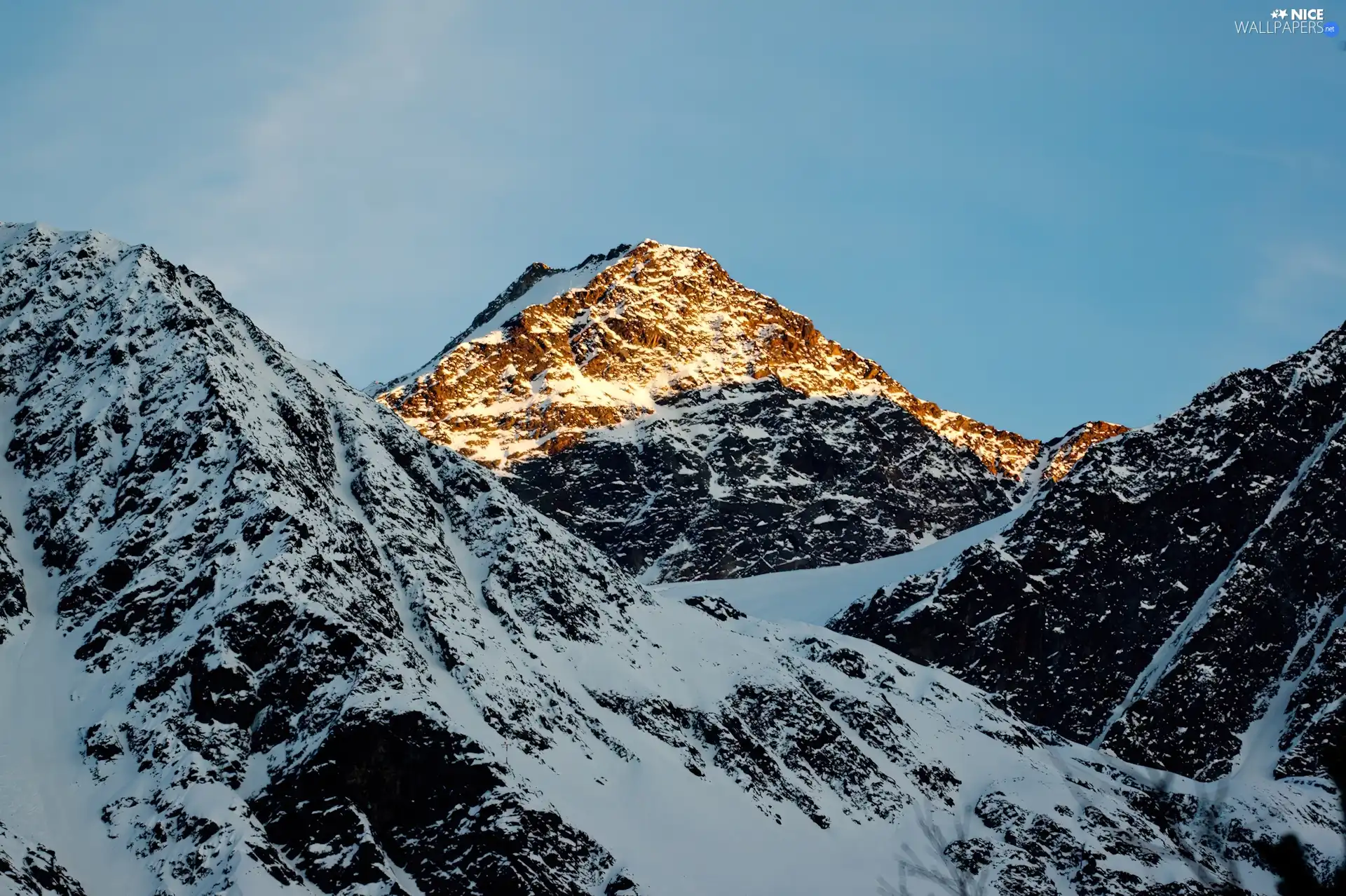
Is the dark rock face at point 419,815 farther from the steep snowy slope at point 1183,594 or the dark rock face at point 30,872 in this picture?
the steep snowy slope at point 1183,594

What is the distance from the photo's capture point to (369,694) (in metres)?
76.8

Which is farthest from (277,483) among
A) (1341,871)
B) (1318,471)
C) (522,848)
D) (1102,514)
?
(1318,471)

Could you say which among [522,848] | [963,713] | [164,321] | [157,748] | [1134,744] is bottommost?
[157,748]

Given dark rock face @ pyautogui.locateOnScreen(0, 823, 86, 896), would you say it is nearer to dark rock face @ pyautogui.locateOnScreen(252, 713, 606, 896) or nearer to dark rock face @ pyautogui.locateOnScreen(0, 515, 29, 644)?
dark rock face @ pyautogui.locateOnScreen(252, 713, 606, 896)

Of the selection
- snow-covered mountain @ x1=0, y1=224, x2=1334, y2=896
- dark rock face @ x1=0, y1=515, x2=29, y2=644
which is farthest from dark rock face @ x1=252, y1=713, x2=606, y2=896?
dark rock face @ x1=0, y1=515, x2=29, y2=644

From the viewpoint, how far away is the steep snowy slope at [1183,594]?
139750 millimetres

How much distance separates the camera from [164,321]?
9912 cm

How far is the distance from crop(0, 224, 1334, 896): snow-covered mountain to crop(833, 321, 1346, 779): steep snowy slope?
13.0 metres

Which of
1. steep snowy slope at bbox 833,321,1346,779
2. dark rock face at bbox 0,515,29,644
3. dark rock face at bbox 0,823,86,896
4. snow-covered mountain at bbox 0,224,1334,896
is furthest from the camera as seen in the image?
steep snowy slope at bbox 833,321,1346,779

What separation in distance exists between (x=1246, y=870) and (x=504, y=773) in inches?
2827

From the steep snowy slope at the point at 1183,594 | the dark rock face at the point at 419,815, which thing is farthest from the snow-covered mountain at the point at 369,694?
the steep snowy slope at the point at 1183,594

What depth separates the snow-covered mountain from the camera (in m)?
72.8

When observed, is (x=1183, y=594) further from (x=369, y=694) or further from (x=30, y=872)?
(x=30, y=872)

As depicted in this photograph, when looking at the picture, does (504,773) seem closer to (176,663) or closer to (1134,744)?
(176,663)
